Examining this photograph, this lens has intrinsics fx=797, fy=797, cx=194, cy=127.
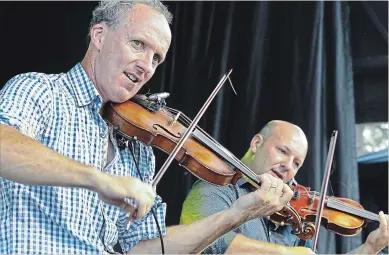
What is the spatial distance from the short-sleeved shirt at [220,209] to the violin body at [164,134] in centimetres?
40

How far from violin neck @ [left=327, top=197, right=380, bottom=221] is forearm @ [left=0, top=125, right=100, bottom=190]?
148cm

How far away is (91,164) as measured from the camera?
1.89 meters

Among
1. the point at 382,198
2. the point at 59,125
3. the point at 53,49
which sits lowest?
the point at 59,125

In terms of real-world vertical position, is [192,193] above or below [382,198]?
below

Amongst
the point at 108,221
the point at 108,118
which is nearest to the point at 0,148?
the point at 108,221

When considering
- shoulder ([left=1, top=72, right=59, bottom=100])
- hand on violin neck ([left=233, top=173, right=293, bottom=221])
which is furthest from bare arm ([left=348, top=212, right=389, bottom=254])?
shoulder ([left=1, top=72, right=59, bottom=100])

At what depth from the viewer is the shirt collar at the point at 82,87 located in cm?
196

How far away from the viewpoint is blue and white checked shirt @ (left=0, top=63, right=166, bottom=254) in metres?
1.76

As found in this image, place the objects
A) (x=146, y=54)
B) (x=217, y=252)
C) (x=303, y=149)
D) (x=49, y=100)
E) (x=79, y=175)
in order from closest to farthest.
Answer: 1. (x=79, y=175)
2. (x=49, y=100)
3. (x=146, y=54)
4. (x=217, y=252)
5. (x=303, y=149)

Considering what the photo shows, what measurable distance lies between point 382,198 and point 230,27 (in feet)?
3.28

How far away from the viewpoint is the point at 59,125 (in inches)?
73.5

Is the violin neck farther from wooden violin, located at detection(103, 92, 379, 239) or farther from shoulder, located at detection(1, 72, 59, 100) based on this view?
shoulder, located at detection(1, 72, 59, 100)

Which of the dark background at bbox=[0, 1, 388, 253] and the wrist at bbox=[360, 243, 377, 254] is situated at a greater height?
the dark background at bbox=[0, 1, 388, 253]

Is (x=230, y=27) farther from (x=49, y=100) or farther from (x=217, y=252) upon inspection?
(x=49, y=100)
